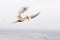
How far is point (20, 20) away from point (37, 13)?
0.33 metres

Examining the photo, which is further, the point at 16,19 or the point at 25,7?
the point at 16,19

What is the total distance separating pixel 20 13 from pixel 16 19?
0.11 m

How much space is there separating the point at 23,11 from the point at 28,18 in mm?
394

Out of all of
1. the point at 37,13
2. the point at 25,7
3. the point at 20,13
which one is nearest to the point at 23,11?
the point at 25,7

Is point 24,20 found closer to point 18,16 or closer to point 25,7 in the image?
point 18,16

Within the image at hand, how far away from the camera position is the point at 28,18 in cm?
393

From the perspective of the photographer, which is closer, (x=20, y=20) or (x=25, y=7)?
(x=25, y=7)

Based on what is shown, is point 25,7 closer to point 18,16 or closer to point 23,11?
point 23,11

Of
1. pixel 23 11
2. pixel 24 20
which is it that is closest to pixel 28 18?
pixel 24 20

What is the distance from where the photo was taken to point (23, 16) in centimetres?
401

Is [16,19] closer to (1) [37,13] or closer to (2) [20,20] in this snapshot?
(2) [20,20]

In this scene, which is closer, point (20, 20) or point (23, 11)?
point (23, 11)

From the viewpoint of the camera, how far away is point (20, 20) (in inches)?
156

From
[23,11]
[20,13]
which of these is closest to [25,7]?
[23,11]
